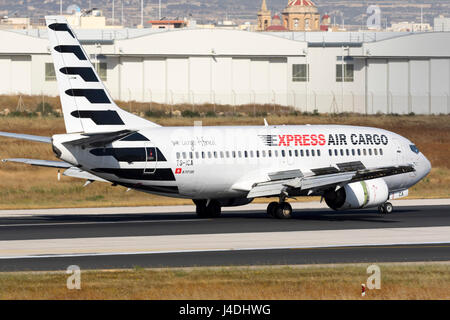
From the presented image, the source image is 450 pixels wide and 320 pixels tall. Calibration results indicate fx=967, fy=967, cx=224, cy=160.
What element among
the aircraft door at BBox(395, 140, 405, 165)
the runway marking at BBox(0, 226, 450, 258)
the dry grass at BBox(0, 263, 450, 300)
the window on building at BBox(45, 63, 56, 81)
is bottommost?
the runway marking at BBox(0, 226, 450, 258)

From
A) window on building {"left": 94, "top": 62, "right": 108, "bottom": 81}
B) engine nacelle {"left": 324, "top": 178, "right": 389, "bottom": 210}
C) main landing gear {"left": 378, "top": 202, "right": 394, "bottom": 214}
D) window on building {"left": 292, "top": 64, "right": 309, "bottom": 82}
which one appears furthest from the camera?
window on building {"left": 292, "top": 64, "right": 309, "bottom": 82}

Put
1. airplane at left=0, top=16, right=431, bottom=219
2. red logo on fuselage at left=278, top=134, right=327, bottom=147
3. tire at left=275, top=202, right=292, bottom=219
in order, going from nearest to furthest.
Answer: airplane at left=0, top=16, right=431, bottom=219
tire at left=275, top=202, right=292, bottom=219
red logo on fuselage at left=278, top=134, right=327, bottom=147

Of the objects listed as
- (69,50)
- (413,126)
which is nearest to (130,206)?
(69,50)

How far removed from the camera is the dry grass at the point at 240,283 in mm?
25547

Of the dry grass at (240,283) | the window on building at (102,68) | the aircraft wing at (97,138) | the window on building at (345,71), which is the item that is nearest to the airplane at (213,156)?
the aircraft wing at (97,138)

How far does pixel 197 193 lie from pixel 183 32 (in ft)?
247

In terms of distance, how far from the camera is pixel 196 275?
29547 millimetres

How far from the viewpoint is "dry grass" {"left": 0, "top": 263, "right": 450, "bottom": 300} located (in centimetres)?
2555

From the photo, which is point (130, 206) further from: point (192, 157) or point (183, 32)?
point (183, 32)

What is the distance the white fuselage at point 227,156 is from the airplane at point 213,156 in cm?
5

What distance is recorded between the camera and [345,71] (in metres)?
126

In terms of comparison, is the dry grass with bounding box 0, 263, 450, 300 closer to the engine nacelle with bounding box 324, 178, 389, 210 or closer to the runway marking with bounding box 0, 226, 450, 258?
the runway marking with bounding box 0, 226, 450, 258

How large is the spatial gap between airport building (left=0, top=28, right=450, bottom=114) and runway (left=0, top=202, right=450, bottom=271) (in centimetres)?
6880

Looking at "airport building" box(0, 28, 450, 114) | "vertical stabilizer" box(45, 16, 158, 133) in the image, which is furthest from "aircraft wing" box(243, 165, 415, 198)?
"airport building" box(0, 28, 450, 114)
